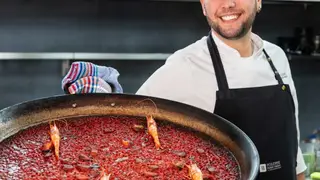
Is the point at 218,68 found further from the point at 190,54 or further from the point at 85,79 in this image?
the point at 85,79

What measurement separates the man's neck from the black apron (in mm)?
70

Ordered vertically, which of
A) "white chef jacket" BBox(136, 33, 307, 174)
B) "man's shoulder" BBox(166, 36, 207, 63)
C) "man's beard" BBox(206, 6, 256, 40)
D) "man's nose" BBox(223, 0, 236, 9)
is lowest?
"white chef jacket" BBox(136, 33, 307, 174)

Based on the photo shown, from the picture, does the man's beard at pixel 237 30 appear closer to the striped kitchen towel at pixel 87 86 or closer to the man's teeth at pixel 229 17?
the man's teeth at pixel 229 17

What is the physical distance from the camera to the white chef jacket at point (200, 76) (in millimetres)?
1954

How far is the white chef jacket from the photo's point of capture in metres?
1.95

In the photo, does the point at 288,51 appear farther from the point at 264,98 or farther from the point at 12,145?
the point at 12,145

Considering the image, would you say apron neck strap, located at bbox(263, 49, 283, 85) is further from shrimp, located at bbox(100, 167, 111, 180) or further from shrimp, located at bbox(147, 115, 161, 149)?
shrimp, located at bbox(100, 167, 111, 180)

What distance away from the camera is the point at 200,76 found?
77.6 inches

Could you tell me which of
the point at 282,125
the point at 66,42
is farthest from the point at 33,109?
the point at 66,42

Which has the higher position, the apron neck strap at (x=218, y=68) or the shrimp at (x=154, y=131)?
the apron neck strap at (x=218, y=68)

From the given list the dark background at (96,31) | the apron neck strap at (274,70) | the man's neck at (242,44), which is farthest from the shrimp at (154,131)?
the dark background at (96,31)

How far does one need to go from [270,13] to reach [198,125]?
112 inches

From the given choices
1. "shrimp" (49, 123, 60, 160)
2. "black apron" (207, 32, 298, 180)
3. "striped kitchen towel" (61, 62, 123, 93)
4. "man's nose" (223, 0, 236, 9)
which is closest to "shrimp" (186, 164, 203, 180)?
"shrimp" (49, 123, 60, 160)

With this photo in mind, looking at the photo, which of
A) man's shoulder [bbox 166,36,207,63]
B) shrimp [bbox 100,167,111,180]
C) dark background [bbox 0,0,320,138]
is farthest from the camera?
dark background [bbox 0,0,320,138]
